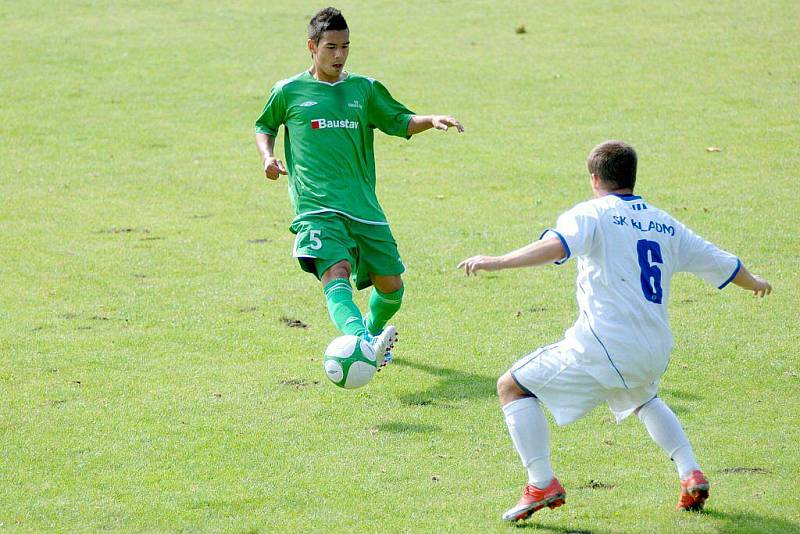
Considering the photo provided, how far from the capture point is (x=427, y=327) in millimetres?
9344

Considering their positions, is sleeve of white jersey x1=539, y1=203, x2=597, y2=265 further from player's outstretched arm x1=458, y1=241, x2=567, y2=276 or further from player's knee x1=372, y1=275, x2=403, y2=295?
player's knee x1=372, y1=275, x2=403, y2=295

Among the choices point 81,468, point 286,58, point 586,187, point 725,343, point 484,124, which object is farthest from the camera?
point 286,58

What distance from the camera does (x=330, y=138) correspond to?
771cm

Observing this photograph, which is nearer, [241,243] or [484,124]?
[241,243]

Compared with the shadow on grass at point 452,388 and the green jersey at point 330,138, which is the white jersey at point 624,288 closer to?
the shadow on grass at point 452,388

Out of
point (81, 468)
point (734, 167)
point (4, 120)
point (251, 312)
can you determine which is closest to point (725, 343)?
point (251, 312)

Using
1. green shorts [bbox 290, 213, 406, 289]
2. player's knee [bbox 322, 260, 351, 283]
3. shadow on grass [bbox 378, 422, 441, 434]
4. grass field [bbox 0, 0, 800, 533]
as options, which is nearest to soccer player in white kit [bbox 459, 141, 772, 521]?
grass field [bbox 0, 0, 800, 533]

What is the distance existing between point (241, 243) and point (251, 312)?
2.37 m

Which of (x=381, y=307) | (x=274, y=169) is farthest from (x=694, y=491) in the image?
(x=274, y=169)

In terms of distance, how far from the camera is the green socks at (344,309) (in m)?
7.12

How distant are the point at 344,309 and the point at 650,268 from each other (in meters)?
2.43

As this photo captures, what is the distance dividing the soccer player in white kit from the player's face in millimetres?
2604

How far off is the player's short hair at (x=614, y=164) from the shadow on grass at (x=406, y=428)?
2.30 metres

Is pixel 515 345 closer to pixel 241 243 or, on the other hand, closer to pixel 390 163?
pixel 241 243
